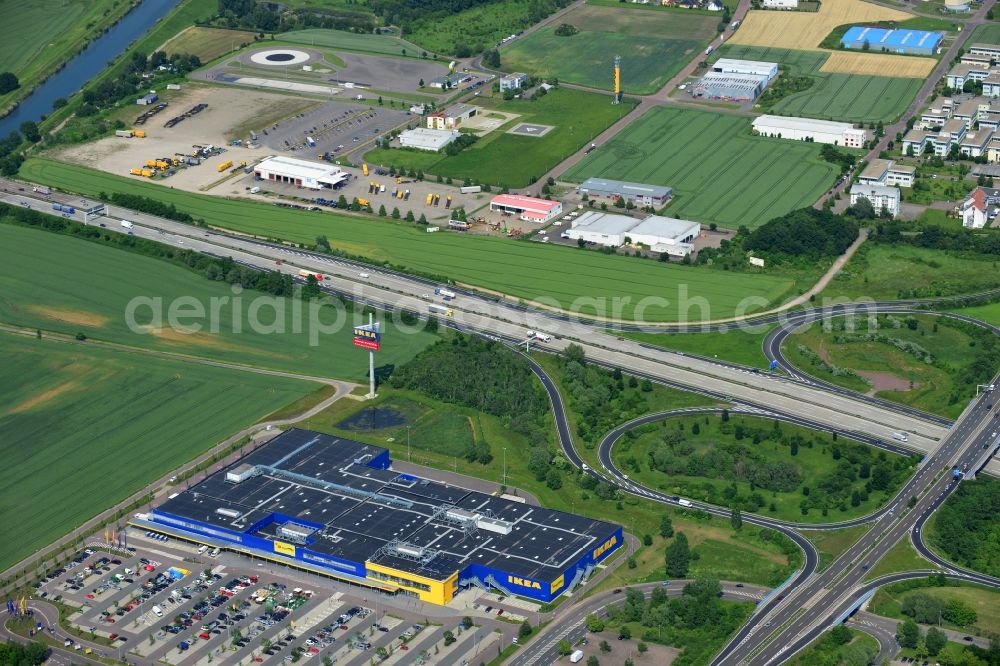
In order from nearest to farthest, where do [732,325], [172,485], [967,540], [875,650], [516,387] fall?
[875,650] → [967,540] → [172,485] → [516,387] → [732,325]

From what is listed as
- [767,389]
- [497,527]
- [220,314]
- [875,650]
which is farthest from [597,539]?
[220,314]

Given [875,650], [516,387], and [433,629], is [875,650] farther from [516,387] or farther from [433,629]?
[516,387]

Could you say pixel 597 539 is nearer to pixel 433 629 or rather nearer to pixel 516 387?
pixel 433 629

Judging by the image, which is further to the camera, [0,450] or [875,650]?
[0,450]

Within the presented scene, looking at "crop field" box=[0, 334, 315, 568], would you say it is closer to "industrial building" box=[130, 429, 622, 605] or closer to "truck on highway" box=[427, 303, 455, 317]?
"industrial building" box=[130, 429, 622, 605]

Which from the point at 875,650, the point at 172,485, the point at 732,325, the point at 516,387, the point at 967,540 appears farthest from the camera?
the point at 732,325

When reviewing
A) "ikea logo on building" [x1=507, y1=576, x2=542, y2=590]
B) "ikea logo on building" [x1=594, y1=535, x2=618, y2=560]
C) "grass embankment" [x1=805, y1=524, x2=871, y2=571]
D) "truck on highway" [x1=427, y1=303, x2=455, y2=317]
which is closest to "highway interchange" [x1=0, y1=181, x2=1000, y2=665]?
"grass embankment" [x1=805, y1=524, x2=871, y2=571]

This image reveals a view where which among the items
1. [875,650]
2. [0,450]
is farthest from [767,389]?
[0,450]

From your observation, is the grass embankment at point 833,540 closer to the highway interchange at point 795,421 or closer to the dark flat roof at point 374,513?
the highway interchange at point 795,421
